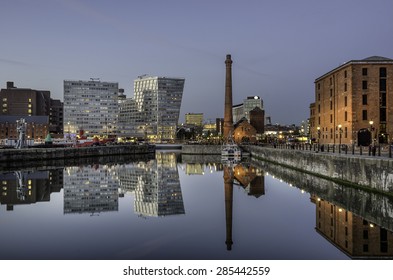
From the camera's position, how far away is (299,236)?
18078mm

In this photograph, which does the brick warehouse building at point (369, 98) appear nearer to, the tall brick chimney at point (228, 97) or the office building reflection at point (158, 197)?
the office building reflection at point (158, 197)

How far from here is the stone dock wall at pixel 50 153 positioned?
6197 centimetres

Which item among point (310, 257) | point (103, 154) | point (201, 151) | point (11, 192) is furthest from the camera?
point (201, 151)

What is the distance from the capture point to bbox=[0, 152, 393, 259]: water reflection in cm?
1684

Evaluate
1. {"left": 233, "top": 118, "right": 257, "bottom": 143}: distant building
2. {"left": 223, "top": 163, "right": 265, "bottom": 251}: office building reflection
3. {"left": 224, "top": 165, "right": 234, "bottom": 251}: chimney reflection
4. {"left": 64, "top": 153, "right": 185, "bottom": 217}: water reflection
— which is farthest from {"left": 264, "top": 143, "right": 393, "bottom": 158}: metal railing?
{"left": 233, "top": 118, "right": 257, "bottom": 143}: distant building

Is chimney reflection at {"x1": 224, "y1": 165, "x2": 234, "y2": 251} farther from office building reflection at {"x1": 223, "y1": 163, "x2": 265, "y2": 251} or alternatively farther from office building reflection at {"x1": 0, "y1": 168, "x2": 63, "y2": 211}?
office building reflection at {"x1": 0, "y1": 168, "x2": 63, "y2": 211}

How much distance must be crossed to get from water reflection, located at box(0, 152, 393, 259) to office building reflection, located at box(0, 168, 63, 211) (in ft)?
0.22

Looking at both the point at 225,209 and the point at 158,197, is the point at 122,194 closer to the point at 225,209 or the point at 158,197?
the point at 158,197

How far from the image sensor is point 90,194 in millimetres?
33500

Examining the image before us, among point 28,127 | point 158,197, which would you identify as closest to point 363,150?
point 158,197

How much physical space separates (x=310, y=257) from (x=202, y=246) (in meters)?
4.27

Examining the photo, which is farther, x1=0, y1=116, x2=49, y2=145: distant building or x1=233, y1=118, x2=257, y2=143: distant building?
x1=0, y1=116, x2=49, y2=145: distant building
